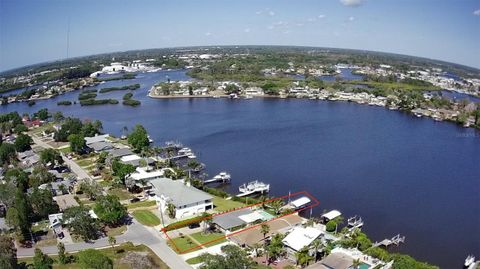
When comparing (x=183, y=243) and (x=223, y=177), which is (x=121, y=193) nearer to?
(x=223, y=177)

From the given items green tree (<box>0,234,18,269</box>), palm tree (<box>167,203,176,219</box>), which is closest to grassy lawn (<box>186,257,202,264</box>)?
palm tree (<box>167,203,176,219</box>)

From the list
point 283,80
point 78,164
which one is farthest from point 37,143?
point 283,80

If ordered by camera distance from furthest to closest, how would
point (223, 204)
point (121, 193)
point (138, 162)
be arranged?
point (138, 162)
point (121, 193)
point (223, 204)

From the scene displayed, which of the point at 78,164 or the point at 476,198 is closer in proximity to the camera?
the point at 476,198

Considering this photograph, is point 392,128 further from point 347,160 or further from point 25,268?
point 25,268

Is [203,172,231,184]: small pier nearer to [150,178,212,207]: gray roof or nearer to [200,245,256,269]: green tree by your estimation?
[150,178,212,207]: gray roof

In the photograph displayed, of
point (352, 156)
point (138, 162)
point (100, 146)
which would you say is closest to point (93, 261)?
point (138, 162)
